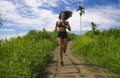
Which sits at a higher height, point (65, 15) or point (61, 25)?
point (65, 15)

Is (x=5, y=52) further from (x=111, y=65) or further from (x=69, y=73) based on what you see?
(x=111, y=65)

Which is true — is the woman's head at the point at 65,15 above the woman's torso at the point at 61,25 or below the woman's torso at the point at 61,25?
above

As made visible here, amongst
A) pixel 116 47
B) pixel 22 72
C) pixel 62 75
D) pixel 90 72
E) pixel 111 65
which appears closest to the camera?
pixel 22 72

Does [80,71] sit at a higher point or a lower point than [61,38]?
lower

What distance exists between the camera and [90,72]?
428 inches

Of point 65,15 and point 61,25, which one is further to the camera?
point 65,15

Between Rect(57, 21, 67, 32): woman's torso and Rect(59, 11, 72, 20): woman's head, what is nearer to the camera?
Rect(57, 21, 67, 32): woman's torso

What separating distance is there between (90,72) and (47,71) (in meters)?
1.51

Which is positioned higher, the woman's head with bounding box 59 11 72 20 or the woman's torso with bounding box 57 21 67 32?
the woman's head with bounding box 59 11 72 20

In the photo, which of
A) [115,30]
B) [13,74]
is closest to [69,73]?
[13,74]

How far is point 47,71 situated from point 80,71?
3.81 feet

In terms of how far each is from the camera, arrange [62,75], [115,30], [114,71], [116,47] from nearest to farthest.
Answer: [62,75] → [114,71] → [116,47] → [115,30]

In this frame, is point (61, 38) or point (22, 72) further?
point (61, 38)

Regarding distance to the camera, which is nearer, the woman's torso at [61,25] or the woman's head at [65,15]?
the woman's torso at [61,25]
